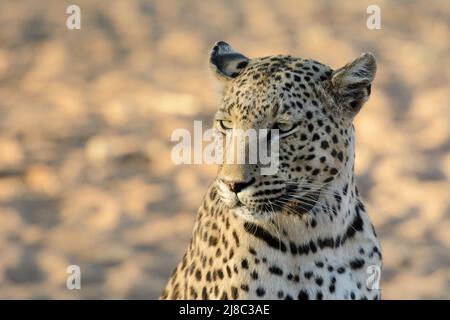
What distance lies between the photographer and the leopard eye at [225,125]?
6.69 meters

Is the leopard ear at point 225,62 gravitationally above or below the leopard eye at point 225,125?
above

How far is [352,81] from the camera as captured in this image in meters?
6.71

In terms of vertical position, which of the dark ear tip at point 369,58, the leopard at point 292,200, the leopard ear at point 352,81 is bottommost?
the leopard at point 292,200

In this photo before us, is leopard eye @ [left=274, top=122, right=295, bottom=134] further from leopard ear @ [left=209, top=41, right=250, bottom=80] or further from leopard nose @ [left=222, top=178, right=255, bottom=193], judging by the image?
leopard ear @ [left=209, top=41, right=250, bottom=80]

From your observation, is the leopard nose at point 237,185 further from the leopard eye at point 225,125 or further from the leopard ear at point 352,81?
the leopard ear at point 352,81

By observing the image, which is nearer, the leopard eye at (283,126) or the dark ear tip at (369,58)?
the leopard eye at (283,126)

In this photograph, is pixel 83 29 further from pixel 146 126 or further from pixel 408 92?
pixel 408 92

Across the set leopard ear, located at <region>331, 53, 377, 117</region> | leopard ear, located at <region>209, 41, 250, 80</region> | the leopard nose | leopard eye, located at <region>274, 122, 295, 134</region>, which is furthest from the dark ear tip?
the leopard nose

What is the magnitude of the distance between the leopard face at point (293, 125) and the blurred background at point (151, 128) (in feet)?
15.0

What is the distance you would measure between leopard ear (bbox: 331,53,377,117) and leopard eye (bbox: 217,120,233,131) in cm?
56

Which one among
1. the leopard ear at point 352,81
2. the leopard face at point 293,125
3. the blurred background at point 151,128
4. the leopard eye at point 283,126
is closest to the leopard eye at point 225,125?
the leopard face at point 293,125
